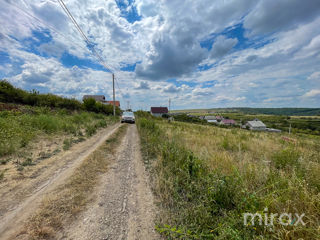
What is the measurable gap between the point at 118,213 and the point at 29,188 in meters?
2.30

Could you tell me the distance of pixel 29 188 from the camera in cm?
276

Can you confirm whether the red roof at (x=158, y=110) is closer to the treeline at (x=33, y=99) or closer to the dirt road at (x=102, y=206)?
the treeline at (x=33, y=99)

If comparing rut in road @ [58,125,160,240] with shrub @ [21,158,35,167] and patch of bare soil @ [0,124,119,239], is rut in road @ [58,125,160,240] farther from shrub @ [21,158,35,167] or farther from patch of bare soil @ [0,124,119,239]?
shrub @ [21,158,35,167]

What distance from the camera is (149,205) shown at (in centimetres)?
242

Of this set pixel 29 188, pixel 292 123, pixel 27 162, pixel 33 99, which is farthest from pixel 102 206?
pixel 292 123

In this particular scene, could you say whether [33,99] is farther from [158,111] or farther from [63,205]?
[158,111]

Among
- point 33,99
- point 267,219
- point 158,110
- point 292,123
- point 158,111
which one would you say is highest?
point 33,99

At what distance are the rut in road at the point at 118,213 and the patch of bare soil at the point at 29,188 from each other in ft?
3.00

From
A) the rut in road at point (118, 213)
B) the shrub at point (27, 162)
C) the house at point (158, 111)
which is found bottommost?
the rut in road at point (118, 213)

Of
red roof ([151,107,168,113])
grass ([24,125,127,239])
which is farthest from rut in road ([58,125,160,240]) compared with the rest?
red roof ([151,107,168,113])

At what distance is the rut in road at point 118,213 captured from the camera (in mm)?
1798

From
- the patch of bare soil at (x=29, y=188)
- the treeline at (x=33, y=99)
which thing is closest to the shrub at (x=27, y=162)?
the patch of bare soil at (x=29, y=188)

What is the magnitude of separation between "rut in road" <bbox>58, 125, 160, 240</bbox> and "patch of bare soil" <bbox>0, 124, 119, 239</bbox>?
91cm

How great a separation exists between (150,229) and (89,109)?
27.6 meters
